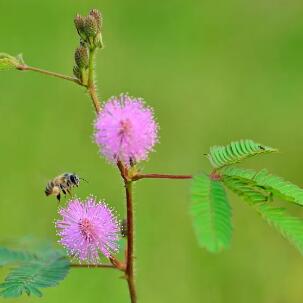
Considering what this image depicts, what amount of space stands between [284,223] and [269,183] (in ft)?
0.28

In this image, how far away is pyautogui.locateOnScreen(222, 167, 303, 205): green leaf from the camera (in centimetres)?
158

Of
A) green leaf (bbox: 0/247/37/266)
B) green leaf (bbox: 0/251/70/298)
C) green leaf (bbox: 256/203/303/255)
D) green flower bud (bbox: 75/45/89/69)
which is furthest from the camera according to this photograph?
green leaf (bbox: 0/247/37/266)

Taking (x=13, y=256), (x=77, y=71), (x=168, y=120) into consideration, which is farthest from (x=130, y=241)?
(x=168, y=120)

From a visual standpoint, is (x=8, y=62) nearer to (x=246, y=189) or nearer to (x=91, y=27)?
(x=91, y=27)

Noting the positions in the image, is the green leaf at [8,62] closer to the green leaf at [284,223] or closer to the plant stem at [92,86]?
the plant stem at [92,86]

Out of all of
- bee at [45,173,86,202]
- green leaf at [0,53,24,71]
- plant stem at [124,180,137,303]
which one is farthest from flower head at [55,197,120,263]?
green leaf at [0,53,24,71]

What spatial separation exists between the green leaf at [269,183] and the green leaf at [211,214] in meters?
0.05

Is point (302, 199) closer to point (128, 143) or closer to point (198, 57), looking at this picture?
point (128, 143)

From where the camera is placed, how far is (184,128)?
19.0 ft

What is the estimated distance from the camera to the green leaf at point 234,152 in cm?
168

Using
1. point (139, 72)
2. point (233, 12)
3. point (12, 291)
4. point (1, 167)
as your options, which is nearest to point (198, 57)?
point (139, 72)

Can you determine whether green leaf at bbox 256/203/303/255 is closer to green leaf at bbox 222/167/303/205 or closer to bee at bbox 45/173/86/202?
green leaf at bbox 222/167/303/205

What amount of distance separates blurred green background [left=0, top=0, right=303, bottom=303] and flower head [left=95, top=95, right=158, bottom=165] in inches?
22.3

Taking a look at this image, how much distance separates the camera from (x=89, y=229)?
172cm
